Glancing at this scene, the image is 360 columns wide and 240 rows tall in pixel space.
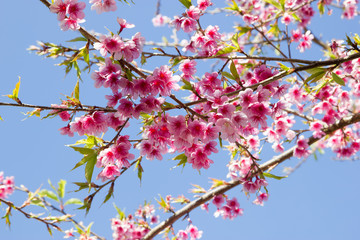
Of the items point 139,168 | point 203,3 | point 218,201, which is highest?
point 203,3

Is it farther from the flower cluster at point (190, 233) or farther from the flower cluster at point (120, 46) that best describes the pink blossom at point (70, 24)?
the flower cluster at point (190, 233)

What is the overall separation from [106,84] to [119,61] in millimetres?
158

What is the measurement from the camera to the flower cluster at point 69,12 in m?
1.57

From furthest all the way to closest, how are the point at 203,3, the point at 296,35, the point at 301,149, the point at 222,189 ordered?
the point at 296,35, the point at 301,149, the point at 222,189, the point at 203,3

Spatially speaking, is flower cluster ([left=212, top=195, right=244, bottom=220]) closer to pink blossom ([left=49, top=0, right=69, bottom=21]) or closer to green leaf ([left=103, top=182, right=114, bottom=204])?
green leaf ([left=103, top=182, right=114, bottom=204])

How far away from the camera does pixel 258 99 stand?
5.42ft

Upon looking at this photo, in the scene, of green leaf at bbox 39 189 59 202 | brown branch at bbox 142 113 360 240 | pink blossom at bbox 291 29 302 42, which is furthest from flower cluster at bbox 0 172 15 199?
pink blossom at bbox 291 29 302 42

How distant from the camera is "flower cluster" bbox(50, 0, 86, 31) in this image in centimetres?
157

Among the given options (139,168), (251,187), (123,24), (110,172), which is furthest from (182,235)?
(123,24)

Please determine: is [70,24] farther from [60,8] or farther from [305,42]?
[305,42]

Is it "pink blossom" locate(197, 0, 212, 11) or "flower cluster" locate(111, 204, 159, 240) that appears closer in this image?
"pink blossom" locate(197, 0, 212, 11)

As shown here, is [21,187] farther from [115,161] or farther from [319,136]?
[319,136]

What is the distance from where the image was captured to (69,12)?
1.57m

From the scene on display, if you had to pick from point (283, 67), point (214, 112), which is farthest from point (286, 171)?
point (214, 112)
